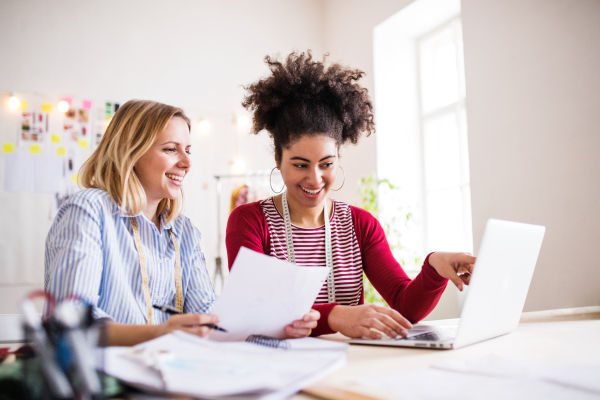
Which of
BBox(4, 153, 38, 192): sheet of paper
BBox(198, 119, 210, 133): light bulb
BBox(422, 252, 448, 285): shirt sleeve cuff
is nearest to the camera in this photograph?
BBox(422, 252, 448, 285): shirt sleeve cuff

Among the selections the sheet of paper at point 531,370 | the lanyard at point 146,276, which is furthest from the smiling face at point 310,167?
the sheet of paper at point 531,370

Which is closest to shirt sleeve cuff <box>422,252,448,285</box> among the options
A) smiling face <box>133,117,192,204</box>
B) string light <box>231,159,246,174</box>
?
smiling face <box>133,117,192,204</box>

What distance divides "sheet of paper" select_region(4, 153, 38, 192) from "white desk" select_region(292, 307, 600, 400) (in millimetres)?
2628

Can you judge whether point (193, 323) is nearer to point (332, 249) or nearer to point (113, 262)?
point (113, 262)

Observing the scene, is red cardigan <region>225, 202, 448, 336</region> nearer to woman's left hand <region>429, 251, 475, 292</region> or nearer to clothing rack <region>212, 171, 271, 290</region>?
woman's left hand <region>429, 251, 475, 292</region>

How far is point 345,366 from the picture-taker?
711mm

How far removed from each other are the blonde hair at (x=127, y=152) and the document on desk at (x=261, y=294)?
50 centimetres

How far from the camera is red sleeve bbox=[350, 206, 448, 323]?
4.01 ft

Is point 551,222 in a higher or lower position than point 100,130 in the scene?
lower

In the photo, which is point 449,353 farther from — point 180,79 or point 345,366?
point 180,79

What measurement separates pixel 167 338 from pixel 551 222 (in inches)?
77.6

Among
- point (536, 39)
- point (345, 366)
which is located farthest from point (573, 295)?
point (345, 366)

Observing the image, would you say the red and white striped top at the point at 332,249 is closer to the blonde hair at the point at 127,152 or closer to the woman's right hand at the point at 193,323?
the blonde hair at the point at 127,152

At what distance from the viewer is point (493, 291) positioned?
89 centimetres
